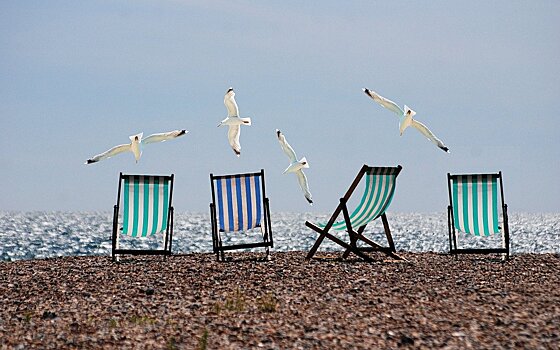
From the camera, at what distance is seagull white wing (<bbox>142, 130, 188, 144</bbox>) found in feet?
30.0

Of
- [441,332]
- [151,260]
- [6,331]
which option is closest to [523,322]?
[441,332]

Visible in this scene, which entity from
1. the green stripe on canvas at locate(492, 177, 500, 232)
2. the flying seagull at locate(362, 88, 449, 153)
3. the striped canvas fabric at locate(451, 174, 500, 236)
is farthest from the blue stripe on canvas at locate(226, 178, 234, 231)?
the green stripe on canvas at locate(492, 177, 500, 232)

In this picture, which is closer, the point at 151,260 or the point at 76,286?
the point at 76,286

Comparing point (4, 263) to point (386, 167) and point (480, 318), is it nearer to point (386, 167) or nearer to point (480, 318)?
point (386, 167)

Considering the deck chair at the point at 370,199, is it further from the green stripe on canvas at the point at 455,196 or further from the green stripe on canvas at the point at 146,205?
the green stripe on canvas at the point at 146,205

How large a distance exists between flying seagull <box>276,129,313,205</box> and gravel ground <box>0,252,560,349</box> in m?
1.03

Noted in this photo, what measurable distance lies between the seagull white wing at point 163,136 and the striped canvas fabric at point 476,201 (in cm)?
337

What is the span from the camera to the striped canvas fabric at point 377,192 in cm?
894

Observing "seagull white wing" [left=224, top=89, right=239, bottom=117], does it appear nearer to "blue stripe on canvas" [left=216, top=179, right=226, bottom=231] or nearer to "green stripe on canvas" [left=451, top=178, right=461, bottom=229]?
"blue stripe on canvas" [left=216, top=179, right=226, bottom=231]

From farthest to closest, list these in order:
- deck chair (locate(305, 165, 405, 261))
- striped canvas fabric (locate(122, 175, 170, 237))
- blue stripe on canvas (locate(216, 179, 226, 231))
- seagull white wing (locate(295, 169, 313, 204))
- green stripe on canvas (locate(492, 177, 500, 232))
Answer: seagull white wing (locate(295, 169, 313, 204)) → green stripe on canvas (locate(492, 177, 500, 232)) → striped canvas fabric (locate(122, 175, 170, 237)) → blue stripe on canvas (locate(216, 179, 226, 231)) → deck chair (locate(305, 165, 405, 261))

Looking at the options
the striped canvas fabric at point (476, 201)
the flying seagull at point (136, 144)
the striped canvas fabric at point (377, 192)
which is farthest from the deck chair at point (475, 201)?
the flying seagull at point (136, 144)

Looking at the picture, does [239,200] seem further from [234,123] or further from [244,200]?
[234,123]

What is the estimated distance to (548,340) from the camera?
192 inches

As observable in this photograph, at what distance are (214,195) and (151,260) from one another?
125cm
